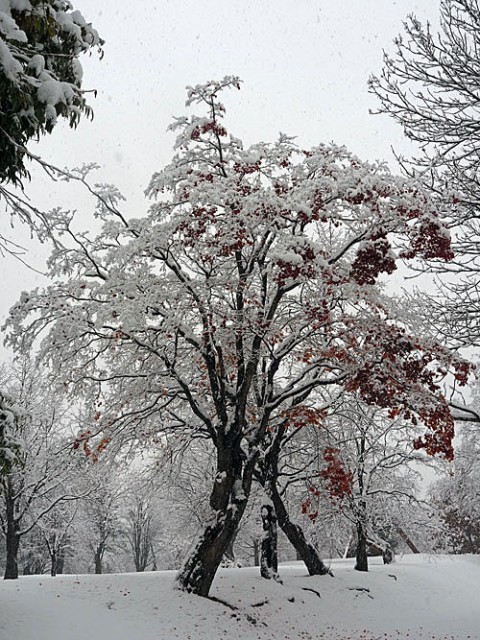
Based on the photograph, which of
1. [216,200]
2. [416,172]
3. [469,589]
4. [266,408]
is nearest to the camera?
[416,172]

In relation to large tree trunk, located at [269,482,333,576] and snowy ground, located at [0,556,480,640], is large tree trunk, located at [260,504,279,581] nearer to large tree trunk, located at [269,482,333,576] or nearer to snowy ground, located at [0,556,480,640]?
large tree trunk, located at [269,482,333,576]

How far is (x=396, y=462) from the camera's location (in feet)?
62.8

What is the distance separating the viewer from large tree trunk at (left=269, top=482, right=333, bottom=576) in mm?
14180

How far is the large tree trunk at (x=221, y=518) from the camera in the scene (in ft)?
31.9

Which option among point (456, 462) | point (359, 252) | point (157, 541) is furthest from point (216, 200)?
point (157, 541)

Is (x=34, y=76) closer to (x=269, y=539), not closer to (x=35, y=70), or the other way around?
(x=35, y=70)

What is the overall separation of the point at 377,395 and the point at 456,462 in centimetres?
1939

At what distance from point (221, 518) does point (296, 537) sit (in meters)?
5.44

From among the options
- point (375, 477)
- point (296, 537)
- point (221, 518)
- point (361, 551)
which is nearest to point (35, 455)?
point (296, 537)

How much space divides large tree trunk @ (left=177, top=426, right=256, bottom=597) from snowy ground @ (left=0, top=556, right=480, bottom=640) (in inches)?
15.5

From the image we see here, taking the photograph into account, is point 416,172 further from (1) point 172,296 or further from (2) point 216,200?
(1) point 172,296

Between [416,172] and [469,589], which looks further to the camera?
[469,589]

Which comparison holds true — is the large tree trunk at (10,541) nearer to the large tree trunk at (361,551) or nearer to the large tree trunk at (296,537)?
the large tree trunk at (296,537)

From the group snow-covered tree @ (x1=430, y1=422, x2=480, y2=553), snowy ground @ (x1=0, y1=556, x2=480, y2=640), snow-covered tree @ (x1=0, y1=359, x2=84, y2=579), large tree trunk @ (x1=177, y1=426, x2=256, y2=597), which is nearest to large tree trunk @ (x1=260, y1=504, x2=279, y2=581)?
snowy ground @ (x1=0, y1=556, x2=480, y2=640)
